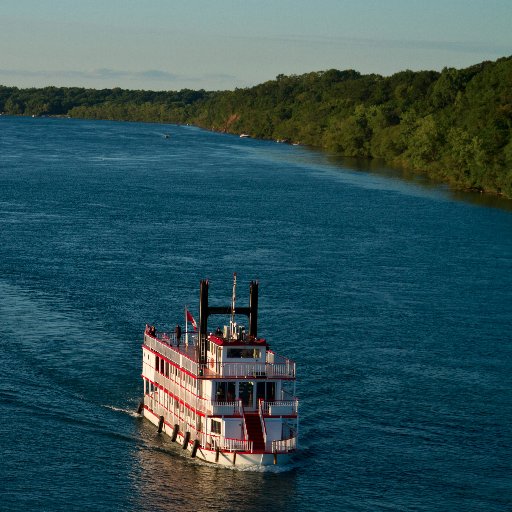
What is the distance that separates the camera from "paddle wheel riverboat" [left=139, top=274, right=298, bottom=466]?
56938 mm

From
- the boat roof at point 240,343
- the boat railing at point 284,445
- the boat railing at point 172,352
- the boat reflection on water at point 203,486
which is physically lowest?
the boat reflection on water at point 203,486

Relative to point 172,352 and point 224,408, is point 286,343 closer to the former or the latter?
point 172,352

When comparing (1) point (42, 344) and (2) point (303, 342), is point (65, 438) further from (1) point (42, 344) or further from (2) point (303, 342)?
(2) point (303, 342)

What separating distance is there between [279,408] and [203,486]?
5.32 m

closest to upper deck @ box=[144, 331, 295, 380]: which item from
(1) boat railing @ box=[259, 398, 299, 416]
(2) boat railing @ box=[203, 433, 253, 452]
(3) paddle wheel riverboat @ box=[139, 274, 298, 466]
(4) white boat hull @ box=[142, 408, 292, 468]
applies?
(3) paddle wheel riverboat @ box=[139, 274, 298, 466]

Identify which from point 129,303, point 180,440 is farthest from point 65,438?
point 129,303

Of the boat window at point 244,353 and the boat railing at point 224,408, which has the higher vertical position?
the boat window at point 244,353

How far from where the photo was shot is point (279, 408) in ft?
189

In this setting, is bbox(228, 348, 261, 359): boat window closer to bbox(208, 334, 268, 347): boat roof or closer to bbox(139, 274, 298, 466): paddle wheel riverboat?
bbox(139, 274, 298, 466): paddle wheel riverboat

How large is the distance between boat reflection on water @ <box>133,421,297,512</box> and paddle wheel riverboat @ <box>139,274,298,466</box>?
69cm

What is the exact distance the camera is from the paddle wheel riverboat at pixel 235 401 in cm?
5694

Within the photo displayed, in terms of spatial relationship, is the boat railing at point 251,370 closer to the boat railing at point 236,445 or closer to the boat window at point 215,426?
the boat window at point 215,426

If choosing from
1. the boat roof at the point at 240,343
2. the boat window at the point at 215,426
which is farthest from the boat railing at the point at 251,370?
the boat window at the point at 215,426

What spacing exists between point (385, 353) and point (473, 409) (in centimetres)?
1124
